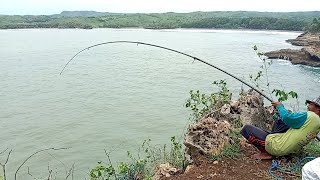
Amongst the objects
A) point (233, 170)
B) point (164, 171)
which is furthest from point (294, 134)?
point (164, 171)

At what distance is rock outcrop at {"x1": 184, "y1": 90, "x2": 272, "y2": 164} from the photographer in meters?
6.66

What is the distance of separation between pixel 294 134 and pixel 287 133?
14 centimetres

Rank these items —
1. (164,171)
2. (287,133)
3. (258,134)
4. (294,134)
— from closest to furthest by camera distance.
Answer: (294,134), (287,133), (258,134), (164,171)

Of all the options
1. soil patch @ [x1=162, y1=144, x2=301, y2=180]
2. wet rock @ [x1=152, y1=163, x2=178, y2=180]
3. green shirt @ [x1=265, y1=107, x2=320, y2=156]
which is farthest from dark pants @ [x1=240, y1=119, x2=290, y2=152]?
wet rock @ [x1=152, y1=163, x2=178, y2=180]

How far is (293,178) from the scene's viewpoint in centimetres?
566

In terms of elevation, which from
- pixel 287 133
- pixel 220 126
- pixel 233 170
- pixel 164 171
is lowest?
pixel 164 171

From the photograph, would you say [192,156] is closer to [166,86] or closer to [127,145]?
[127,145]

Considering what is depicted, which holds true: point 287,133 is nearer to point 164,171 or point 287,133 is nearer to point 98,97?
point 164,171

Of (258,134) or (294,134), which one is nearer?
(294,134)

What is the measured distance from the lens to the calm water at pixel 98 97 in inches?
484

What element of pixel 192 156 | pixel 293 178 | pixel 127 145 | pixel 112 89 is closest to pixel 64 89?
pixel 112 89

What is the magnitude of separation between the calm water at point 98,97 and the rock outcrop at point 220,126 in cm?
413

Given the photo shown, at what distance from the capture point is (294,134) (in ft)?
19.1

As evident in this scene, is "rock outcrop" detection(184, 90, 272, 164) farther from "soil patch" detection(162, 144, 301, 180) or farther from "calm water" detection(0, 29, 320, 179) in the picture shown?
"calm water" detection(0, 29, 320, 179)
